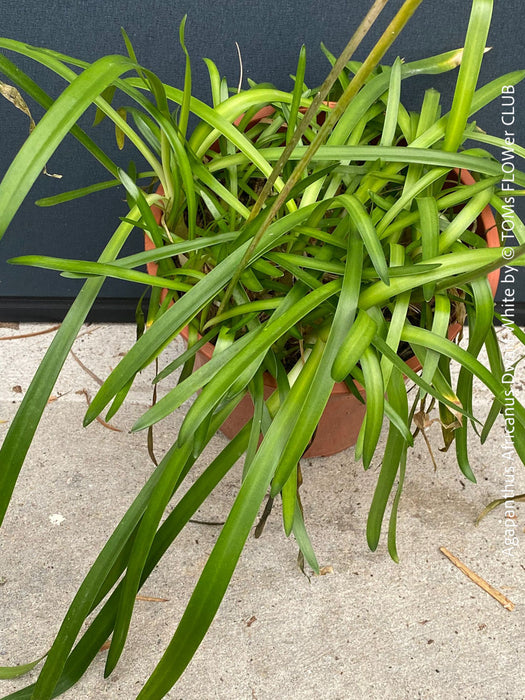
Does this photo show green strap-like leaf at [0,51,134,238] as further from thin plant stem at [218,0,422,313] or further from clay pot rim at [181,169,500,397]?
clay pot rim at [181,169,500,397]

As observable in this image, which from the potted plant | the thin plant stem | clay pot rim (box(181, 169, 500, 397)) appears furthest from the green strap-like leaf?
clay pot rim (box(181, 169, 500, 397))

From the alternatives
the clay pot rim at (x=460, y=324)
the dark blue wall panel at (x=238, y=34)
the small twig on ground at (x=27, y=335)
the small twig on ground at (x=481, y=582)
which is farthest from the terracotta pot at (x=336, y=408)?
the small twig on ground at (x=27, y=335)

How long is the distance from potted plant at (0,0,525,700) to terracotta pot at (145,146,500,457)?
15 mm

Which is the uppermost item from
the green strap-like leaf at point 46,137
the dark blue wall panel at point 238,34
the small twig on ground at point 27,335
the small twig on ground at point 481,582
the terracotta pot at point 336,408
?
the dark blue wall panel at point 238,34

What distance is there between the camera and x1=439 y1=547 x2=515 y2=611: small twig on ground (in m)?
0.92

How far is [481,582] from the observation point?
0.94 m

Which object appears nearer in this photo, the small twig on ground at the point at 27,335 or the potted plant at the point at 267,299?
the potted plant at the point at 267,299

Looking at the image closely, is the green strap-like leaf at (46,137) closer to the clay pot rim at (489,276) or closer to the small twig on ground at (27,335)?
the clay pot rim at (489,276)

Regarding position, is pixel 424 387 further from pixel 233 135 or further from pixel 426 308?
pixel 233 135

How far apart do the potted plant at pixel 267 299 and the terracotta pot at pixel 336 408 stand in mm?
15

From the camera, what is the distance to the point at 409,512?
101 cm

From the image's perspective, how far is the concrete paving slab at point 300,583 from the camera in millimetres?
850

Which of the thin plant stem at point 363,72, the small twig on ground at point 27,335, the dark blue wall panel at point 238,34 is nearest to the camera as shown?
the thin plant stem at point 363,72

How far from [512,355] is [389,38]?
0.93 metres
